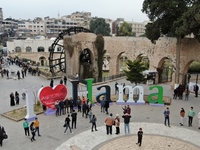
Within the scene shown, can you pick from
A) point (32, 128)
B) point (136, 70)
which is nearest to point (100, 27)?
point (136, 70)

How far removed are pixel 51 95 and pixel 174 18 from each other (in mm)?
13301

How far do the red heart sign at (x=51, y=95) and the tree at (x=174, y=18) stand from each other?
432 inches

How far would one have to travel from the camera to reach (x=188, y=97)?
19734mm

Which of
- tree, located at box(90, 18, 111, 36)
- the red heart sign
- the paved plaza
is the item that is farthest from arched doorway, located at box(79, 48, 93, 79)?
tree, located at box(90, 18, 111, 36)

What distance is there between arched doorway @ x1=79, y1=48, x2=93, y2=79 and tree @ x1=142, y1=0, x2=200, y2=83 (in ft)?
38.6

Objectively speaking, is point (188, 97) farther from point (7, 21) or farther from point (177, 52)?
point (7, 21)

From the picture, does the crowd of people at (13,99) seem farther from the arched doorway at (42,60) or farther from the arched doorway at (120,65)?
the arched doorway at (42,60)

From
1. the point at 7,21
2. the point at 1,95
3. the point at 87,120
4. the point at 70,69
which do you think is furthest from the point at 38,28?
the point at 87,120

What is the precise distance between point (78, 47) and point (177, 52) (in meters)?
13.3

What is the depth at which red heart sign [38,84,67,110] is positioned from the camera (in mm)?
14977

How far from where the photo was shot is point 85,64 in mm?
31344

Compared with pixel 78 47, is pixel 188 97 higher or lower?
lower

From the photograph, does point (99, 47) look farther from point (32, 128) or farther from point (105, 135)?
point (32, 128)

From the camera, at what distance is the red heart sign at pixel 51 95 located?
15.0 meters
